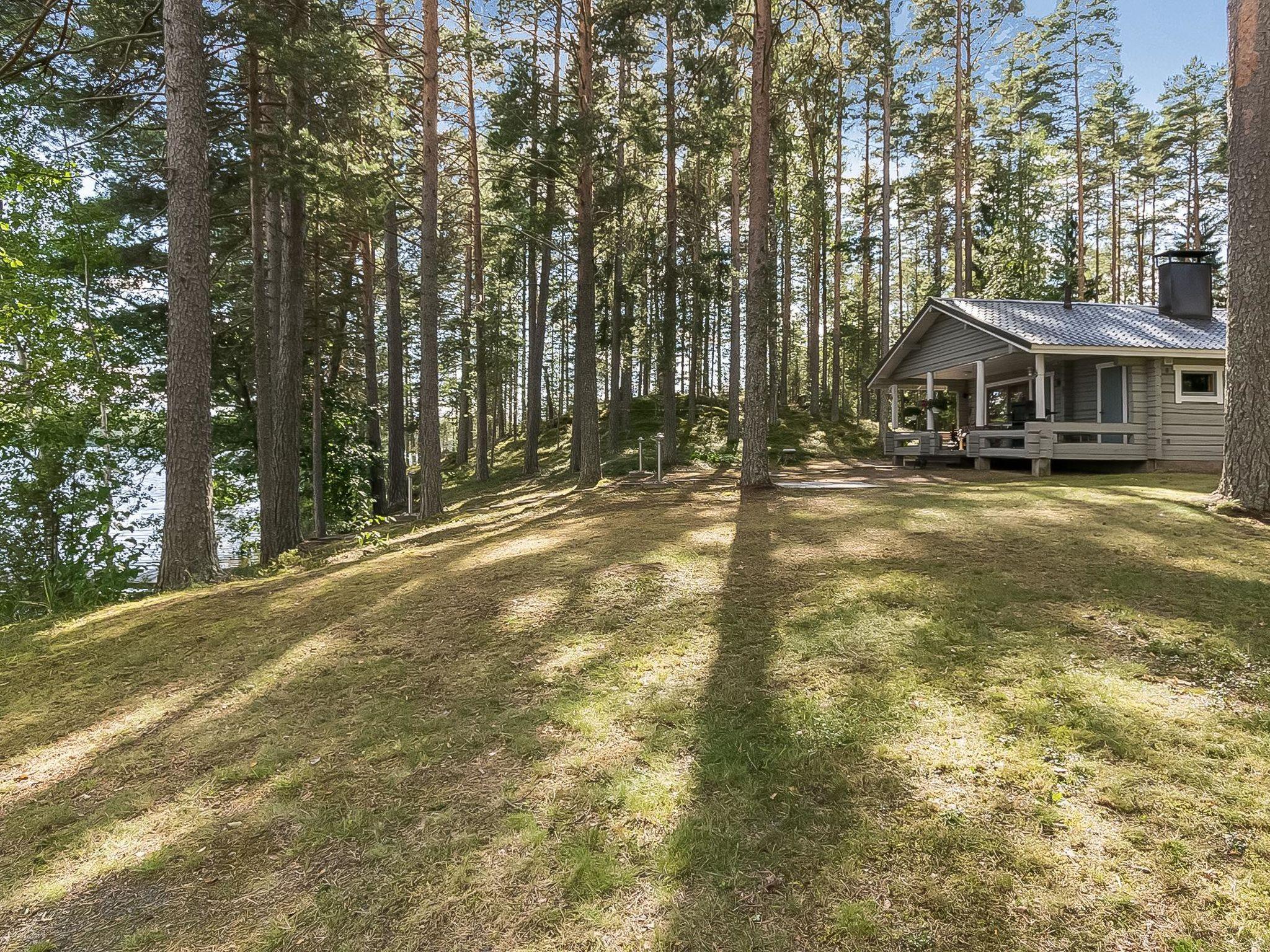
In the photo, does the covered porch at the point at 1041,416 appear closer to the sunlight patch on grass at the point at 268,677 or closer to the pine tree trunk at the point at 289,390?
the sunlight patch on grass at the point at 268,677

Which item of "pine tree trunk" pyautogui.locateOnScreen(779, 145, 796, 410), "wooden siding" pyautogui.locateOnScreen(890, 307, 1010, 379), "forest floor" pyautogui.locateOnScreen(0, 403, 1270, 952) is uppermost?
"pine tree trunk" pyautogui.locateOnScreen(779, 145, 796, 410)

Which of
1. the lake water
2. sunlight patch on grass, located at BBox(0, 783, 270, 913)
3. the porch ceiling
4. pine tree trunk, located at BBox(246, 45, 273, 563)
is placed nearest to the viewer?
sunlight patch on grass, located at BBox(0, 783, 270, 913)

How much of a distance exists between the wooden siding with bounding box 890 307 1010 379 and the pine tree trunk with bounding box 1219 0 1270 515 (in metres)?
8.25

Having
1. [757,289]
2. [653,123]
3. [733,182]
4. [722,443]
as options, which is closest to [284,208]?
[653,123]

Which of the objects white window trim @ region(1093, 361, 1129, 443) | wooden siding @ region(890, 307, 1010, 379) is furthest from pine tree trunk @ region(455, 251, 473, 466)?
white window trim @ region(1093, 361, 1129, 443)

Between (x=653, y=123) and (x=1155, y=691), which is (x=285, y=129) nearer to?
(x=653, y=123)

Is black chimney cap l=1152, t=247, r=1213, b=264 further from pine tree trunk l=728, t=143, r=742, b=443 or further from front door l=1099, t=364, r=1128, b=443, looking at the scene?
pine tree trunk l=728, t=143, r=742, b=443

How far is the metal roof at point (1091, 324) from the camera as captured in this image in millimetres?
13297

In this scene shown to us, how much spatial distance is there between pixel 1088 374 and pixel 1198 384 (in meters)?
2.09

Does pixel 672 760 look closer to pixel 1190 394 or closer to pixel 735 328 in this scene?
pixel 1190 394

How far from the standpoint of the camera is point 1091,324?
1463cm

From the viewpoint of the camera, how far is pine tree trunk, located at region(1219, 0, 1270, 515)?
6207 mm

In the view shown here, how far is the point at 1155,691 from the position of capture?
10.3 feet

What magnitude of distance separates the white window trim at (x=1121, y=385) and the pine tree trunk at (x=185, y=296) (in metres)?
17.6
